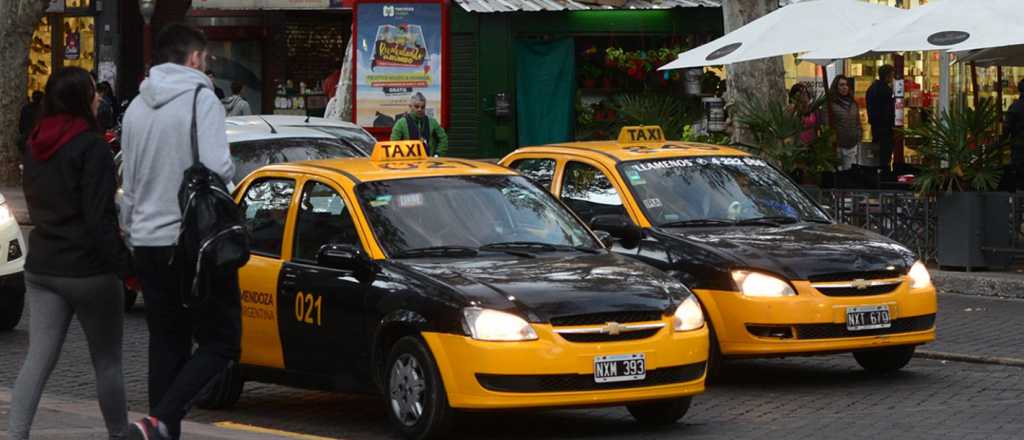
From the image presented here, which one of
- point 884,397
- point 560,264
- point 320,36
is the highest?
point 320,36

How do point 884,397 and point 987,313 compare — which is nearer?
point 884,397

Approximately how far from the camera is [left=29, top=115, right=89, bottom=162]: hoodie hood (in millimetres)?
8414

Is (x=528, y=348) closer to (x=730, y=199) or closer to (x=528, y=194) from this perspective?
(x=528, y=194)

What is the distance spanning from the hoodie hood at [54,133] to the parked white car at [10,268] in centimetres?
616

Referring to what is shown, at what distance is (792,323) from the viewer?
38.0ft

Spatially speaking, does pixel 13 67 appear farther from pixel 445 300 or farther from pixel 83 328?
pixel 83 328

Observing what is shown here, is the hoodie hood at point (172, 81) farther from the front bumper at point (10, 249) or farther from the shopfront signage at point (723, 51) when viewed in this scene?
the shopfront signage at point (723, 51)

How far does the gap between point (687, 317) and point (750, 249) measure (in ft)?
6.26

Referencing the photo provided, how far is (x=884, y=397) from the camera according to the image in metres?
11.6

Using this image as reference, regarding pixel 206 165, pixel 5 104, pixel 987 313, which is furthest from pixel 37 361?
pixel 5 104

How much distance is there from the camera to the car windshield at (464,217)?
10.6 meters

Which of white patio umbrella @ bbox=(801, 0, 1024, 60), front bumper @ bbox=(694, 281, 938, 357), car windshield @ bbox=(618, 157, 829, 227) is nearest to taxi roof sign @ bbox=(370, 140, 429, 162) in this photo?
car windshield @ bbox=(618, 157, 829, 227)

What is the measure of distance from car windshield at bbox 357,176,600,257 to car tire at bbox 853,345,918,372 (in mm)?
2356

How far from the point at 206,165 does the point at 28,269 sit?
1024 millimetres
